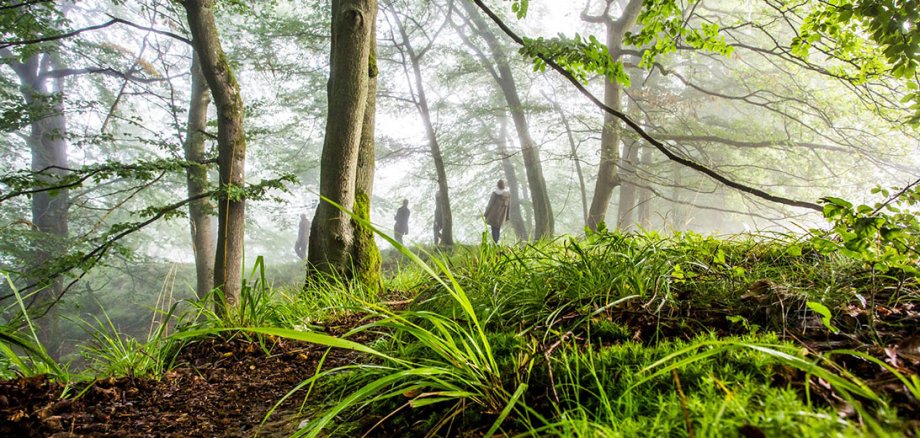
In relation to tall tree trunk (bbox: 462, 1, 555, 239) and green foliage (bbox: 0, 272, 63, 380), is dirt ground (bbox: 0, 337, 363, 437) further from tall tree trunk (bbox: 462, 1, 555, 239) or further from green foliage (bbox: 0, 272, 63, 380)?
tall tree trunk (bbox: 462, 1, 555, 239)

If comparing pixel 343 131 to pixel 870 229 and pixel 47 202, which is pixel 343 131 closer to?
pixel 870 229

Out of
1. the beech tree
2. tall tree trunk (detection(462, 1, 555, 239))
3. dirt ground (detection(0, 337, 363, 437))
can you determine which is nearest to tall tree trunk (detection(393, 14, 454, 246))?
the beech tree

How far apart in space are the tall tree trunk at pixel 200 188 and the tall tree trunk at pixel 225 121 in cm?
215

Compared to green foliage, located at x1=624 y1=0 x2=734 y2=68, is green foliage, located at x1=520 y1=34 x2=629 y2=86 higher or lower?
green foliage, located at x1=624 y1=0 x2=734 y2=68

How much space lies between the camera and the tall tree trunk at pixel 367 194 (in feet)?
12.1

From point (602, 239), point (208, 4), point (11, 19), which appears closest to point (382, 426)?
point (602, 239)

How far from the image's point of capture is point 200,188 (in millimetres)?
6949

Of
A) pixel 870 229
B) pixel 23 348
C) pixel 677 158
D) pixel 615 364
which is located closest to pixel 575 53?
pixel 677 158

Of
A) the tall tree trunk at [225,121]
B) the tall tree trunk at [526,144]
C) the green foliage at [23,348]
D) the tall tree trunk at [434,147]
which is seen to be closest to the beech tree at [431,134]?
the tall tree trunk at [434,147]

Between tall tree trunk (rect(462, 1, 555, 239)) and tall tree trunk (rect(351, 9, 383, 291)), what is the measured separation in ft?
19.6

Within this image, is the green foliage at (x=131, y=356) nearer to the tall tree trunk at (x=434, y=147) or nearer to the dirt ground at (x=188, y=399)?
the dirt ground at (x=188, y=399)

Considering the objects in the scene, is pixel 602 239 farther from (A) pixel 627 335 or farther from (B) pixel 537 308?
(A) pixel 627 335

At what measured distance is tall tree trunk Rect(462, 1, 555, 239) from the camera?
10562mm

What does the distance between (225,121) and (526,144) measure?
8115 millimetres
